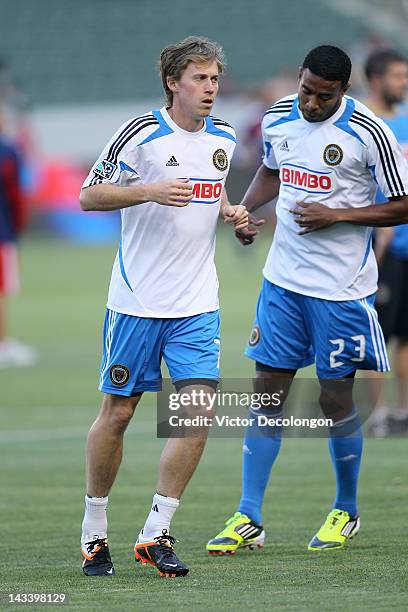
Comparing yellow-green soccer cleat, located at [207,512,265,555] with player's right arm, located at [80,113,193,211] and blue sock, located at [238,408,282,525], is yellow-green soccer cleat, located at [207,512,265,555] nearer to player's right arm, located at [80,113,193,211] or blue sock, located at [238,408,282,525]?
blue sock, located at [238,408,282,525]

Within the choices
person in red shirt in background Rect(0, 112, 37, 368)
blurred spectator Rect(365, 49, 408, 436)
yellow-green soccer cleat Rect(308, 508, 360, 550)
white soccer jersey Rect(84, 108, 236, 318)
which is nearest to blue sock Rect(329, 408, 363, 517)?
yellow-green soccer cleat Rect(308, 508, 360, 550)

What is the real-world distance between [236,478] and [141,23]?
31536 millimetres

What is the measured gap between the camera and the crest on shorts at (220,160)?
5.77 meters

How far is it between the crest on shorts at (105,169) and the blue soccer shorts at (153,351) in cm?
62

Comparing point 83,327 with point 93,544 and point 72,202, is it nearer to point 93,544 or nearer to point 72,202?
point 93,544

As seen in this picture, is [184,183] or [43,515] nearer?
[184,183]

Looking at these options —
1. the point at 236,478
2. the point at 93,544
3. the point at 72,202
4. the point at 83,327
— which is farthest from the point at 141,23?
the point at 93,544

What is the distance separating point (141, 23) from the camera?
38281 mm

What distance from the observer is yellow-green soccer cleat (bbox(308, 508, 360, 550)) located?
6.17 metres

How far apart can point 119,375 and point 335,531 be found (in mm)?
1392

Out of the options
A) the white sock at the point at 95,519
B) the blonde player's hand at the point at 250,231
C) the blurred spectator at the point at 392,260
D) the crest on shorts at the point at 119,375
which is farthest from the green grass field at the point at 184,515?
the blonde player's hand at the point at 250,231

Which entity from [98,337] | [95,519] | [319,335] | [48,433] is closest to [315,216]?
[319,335]

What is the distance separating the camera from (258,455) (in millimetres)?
6449

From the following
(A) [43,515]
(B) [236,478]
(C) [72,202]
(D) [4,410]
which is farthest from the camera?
(C) [72,202]
